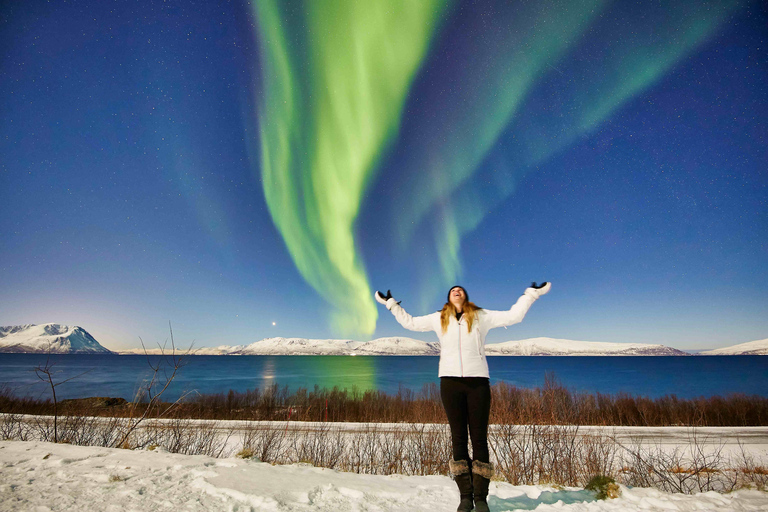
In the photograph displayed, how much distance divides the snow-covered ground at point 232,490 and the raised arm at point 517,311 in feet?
5.59

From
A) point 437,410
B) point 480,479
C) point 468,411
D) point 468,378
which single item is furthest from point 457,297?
point 437,410

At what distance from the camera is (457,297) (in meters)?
3.71

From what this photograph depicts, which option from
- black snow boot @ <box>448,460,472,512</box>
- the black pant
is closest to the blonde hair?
the black pant

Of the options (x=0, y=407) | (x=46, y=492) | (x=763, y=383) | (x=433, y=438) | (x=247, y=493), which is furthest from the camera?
(x=763, y=383)

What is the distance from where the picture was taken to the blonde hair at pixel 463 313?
3.53 m

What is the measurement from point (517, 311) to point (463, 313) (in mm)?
535

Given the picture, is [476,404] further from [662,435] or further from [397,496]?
[662,435]

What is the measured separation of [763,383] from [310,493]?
10520 centimetres

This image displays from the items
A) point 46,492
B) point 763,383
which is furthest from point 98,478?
point 763,383

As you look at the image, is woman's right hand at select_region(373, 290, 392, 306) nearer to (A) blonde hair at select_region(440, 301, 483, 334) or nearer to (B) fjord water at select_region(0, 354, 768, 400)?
(A) blonde hair at select_region(440, 301, 483, 334)

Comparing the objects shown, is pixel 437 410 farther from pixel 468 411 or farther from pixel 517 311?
pixel 517 311

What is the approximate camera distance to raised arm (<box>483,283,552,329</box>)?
3.48 meters

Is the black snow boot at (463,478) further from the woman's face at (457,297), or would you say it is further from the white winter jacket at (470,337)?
the woman's face at (457,297)

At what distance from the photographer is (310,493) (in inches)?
128
